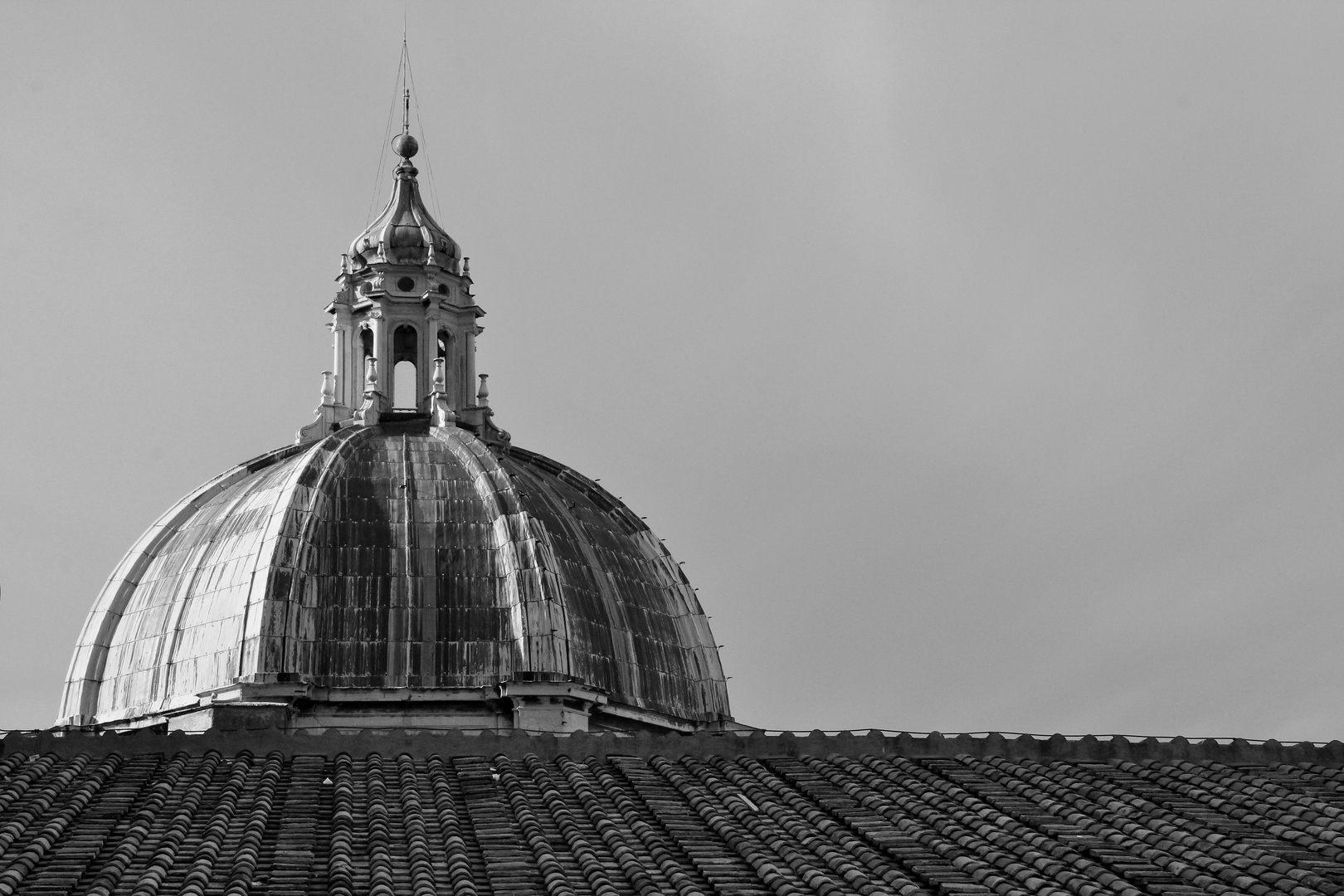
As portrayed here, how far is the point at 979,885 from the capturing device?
26188 mm

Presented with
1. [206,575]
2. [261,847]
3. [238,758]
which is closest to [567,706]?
[206,575]

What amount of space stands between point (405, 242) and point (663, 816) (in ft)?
108

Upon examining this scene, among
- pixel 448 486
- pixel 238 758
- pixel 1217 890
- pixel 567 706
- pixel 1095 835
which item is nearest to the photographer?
pixel 1217 890

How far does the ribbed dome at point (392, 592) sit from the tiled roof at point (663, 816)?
19.0 m

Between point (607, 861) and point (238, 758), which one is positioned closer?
point (607, 861)

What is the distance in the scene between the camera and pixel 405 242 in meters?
59.8

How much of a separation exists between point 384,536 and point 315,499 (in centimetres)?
146

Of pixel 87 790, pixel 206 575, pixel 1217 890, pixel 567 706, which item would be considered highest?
pixel 206 575

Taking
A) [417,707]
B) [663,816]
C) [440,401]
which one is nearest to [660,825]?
[663,816]

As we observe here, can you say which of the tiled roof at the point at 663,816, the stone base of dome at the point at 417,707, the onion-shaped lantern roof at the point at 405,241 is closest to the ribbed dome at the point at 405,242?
the onion-shaped lantern roof at the point at 405,241

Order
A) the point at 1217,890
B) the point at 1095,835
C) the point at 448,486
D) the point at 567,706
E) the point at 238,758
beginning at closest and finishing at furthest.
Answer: the point at 1217,890
the point at 1095,835
the point at 238,758
the point at 567,706
the point at 448,486

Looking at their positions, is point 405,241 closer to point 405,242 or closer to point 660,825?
point 405,242

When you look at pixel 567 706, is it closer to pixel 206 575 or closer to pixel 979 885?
pixel 206 575

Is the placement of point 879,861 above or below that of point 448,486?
below
